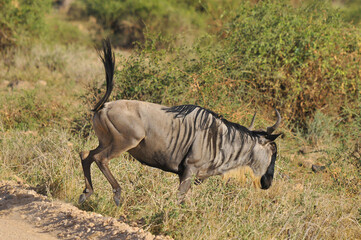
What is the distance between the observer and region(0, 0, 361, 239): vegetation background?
485 centimetres

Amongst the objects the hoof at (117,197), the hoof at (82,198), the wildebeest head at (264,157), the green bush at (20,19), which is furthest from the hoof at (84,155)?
the green bush at (20,19)

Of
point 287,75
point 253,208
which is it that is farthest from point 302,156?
point 253,208

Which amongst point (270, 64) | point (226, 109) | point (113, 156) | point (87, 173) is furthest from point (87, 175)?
point (270, 64)

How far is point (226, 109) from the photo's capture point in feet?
23.2

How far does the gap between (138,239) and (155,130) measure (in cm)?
146

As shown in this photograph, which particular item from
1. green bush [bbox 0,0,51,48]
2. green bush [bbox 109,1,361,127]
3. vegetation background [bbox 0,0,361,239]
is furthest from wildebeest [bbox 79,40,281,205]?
green bush [bbox 0,0,51,48]

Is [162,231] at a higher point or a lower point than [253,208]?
lower

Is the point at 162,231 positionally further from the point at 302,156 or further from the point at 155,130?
the point at 302,156

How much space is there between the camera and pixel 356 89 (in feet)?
29.5

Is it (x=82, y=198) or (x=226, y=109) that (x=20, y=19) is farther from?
(x=82, y=198)

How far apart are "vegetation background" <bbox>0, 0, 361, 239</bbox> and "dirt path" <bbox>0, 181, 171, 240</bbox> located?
0.82 feet

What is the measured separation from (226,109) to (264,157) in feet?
5.29

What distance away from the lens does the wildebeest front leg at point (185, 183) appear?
5.00 meters

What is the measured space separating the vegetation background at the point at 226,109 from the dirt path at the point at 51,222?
9.8 inches
